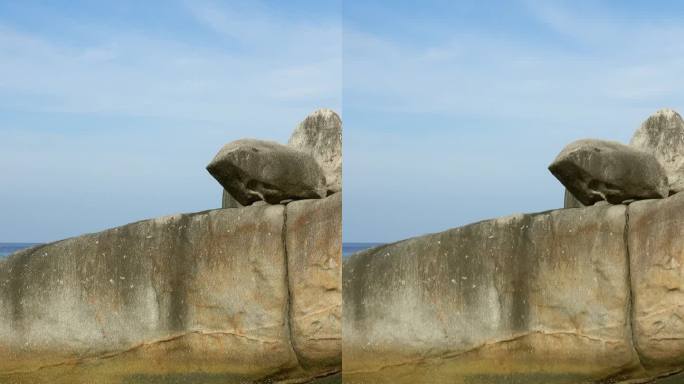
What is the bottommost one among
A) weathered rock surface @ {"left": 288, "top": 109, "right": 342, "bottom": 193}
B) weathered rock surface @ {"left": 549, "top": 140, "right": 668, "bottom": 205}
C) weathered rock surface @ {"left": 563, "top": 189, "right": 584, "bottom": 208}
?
weathered rock surface @ {"left": 563, "top": 189, "right": 584, "bottom": 208}

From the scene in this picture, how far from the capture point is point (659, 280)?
19.0 ft

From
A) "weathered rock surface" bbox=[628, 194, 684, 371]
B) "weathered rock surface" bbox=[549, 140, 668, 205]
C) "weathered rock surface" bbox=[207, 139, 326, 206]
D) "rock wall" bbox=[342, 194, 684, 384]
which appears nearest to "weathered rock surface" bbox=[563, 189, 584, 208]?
"weathered rock surface" bbox=[549, 140, 668, 205]

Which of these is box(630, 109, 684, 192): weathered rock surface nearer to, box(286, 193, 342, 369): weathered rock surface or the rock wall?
the rock wall

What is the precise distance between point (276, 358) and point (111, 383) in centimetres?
109

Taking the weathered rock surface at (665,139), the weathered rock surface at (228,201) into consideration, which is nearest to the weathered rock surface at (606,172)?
the weathered rock surface at (665,139)

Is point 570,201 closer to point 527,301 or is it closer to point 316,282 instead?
point 527,301

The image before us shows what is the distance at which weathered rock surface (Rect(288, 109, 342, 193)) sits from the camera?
6055 mm

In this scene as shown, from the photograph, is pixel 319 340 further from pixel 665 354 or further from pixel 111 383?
pixel 665 354

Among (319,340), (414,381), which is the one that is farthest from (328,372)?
(414,381)

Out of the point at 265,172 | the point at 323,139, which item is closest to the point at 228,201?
the point at 265,172

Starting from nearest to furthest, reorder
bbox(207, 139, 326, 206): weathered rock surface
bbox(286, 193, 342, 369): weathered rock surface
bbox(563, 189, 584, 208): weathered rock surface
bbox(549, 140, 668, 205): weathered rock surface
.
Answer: bbox(286, 193, 342, 369): weathered rock surface
bbox(207, 139, 326, 206): weathered rock surface
bbox(549, 140, 668, 205): weathered rock surface
bbox(563, 189, 584, 208): weathered rock surface

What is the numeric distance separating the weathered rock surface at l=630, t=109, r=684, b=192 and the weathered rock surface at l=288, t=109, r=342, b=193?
83.9 inches

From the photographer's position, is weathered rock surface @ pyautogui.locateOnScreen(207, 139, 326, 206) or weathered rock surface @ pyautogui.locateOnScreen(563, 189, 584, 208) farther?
weathered rock surface @ pyautogui.locateOnScreen(563, 189, 584, 208)

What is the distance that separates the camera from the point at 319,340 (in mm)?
5512
